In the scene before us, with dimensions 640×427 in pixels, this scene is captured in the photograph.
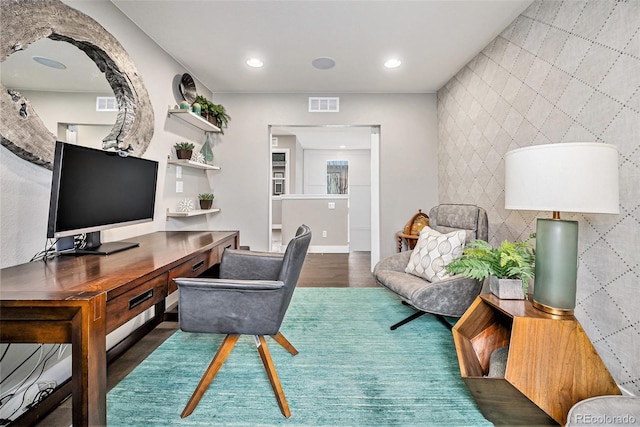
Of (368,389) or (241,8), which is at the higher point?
(241,8)

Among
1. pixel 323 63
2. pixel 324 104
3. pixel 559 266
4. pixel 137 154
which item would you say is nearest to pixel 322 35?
pixel 323 63

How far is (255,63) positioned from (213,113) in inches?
29.6

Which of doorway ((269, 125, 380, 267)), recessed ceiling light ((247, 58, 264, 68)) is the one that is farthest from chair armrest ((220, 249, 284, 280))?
doorway ((269, 125, 380, 267))

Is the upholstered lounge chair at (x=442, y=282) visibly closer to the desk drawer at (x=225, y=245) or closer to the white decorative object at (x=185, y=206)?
the desk drawer at (x=225, y=245)

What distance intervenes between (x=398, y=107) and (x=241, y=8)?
221 cm

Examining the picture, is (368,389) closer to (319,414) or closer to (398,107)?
(319,414)

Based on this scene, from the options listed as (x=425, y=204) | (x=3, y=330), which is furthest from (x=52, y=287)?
(x=425, y=204)

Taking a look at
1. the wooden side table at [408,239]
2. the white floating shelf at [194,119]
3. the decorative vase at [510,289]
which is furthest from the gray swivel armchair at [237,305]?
the wooden side table at [408,239]

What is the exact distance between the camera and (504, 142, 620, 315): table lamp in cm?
115

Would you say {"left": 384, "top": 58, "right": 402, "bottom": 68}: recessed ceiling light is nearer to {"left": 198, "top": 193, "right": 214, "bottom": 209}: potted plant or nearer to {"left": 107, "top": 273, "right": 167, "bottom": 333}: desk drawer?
{"left": 198, "top": 193, "right": 214, "bottom": 209}: potted plant

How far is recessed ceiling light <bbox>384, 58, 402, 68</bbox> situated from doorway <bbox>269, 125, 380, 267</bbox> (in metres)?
1.94

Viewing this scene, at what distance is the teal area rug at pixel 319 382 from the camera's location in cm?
129

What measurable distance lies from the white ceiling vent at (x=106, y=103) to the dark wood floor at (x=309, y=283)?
1.61 meters

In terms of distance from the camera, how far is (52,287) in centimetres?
96
